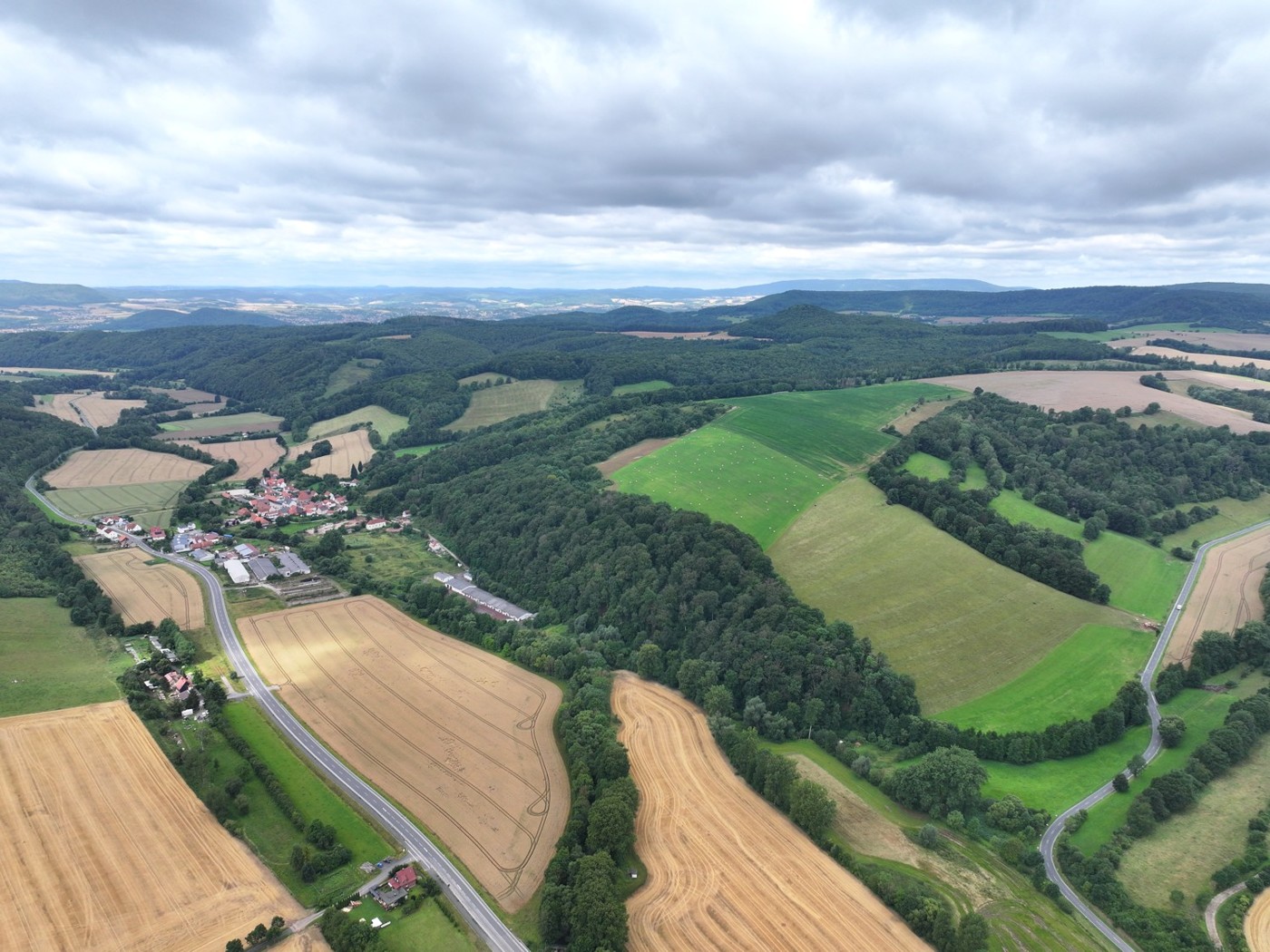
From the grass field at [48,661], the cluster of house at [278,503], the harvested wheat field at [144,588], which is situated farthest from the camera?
the cluster of house at [278,503]

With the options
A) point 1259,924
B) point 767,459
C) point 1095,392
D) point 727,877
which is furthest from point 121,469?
point 1095,392

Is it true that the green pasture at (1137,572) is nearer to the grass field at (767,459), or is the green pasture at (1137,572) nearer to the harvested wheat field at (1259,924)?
the grass field at (767,459)

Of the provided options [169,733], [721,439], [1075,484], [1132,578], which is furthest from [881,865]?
[1075,484]

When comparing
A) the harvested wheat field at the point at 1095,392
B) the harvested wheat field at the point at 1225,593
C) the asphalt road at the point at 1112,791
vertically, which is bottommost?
the asphalt road at the point at 1112,791

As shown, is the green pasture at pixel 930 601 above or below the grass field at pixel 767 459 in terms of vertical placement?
below

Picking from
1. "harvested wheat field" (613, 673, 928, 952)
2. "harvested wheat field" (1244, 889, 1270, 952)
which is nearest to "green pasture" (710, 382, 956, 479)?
"harvested wheat field" (613, 673, 928, 952)

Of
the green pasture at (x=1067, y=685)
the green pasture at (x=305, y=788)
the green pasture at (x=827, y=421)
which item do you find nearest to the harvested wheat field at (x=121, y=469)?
the green pasture at (x=305, y=788)

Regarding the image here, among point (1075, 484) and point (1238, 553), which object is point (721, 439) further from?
point (1238, 553)
